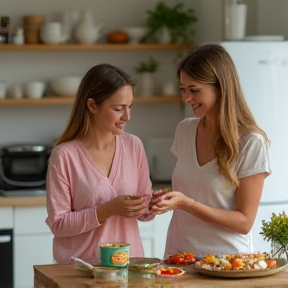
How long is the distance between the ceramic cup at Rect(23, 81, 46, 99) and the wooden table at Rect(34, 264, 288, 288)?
8.74ft

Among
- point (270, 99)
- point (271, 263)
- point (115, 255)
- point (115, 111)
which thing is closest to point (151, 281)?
point (115, 255)

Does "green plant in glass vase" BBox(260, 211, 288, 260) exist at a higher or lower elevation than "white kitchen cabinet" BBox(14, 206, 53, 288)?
higher

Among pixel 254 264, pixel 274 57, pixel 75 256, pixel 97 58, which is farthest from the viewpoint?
pixel 97 58

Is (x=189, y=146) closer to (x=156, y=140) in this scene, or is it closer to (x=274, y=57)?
(x=274, y=57)

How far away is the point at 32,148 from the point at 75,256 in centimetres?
227

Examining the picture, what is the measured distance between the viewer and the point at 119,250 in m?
2.74

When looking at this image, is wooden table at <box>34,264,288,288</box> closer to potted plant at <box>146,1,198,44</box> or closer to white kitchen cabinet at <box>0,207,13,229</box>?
white kitchen cabinet at <box>0,207,13,229</box>

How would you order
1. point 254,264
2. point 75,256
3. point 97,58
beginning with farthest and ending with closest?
1. point 97,58
2. point 75,256
3. point 254,264

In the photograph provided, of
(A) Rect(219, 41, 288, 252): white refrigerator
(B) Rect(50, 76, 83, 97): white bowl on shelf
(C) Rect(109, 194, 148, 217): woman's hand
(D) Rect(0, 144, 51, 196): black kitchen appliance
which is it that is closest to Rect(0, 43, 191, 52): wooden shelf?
(B) Rect(50, 76, 83, 97): white bowl on shelf

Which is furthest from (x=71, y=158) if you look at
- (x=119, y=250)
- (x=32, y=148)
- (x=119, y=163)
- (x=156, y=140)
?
(x=156, y=140)

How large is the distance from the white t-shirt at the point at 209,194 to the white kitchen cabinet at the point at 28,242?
1.89 m

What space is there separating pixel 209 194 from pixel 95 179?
0.42 m

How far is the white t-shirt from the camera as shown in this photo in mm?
2951

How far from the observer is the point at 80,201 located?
9.70 ft
